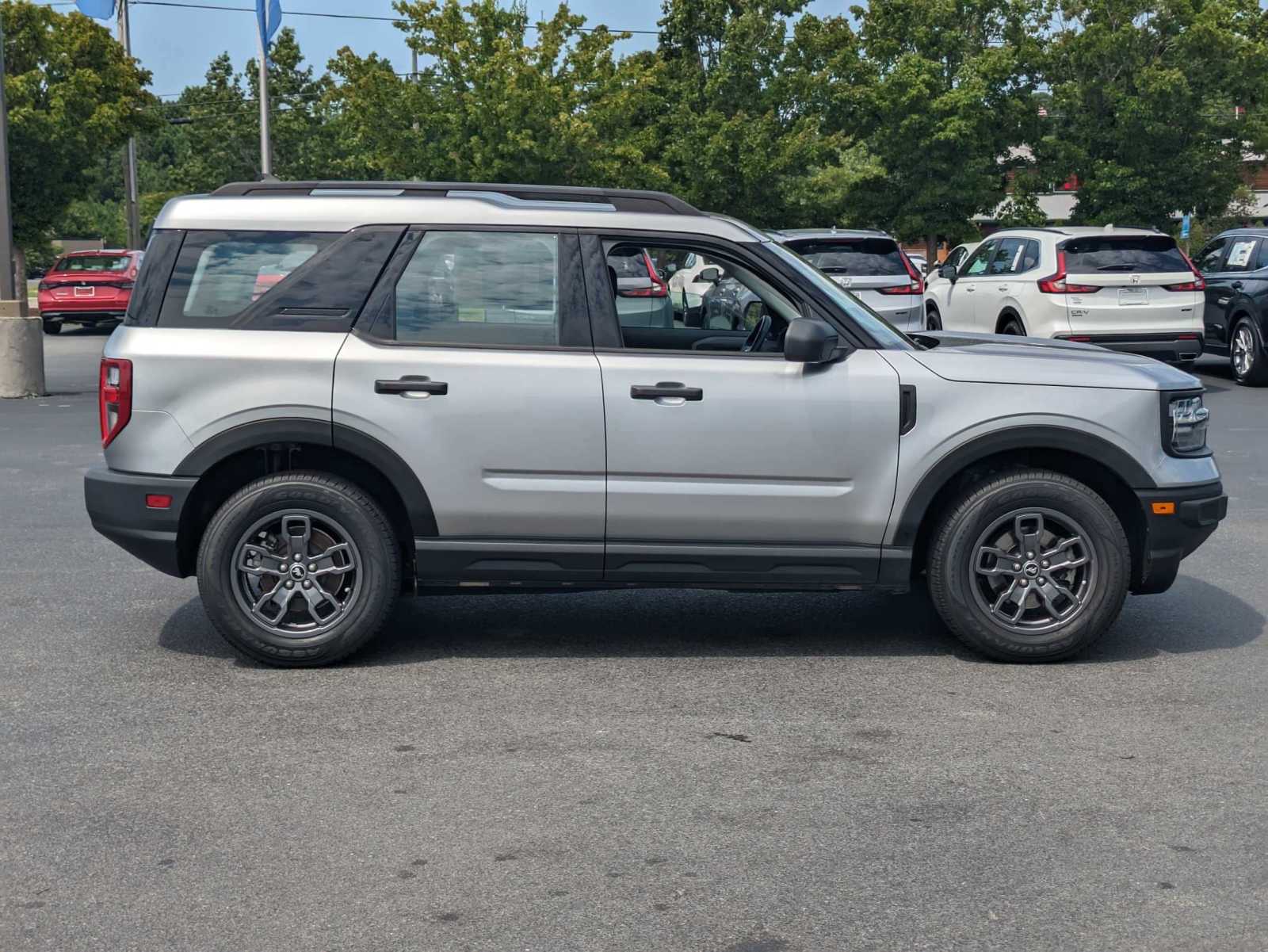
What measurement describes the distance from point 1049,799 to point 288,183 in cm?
397

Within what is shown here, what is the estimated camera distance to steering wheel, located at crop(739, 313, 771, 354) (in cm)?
660

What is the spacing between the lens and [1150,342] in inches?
690

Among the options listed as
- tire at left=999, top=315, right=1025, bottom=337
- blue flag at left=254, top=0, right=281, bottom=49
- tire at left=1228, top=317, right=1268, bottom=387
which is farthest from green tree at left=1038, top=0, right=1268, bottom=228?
tire at left=999, top=315, right=1025, bottom=337

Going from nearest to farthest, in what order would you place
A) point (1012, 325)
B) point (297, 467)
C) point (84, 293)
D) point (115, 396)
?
point (115, 396) → point (297, 467) → point (1012, 325) → point (84, 293)

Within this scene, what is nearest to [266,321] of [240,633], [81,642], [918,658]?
[240,633]

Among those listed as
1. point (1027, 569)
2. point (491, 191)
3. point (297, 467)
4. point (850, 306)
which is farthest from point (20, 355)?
point (1027, 569)

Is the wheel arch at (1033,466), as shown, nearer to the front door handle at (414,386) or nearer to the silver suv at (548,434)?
the silver suv at (548,434)

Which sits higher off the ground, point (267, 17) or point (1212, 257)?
point (267, 17)

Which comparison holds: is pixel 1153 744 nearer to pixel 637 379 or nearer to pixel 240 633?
pixel 637 379

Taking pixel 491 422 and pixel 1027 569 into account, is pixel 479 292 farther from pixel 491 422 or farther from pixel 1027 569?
pixel 1027 569

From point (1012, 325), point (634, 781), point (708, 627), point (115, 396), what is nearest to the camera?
point (634, 781)

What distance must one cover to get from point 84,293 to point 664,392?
27047 millimetres

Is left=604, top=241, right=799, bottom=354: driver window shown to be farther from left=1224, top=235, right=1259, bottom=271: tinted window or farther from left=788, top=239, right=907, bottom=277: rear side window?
left=1224, top=235, right=1259, bottom=271: tinted window

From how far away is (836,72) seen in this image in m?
43.4
